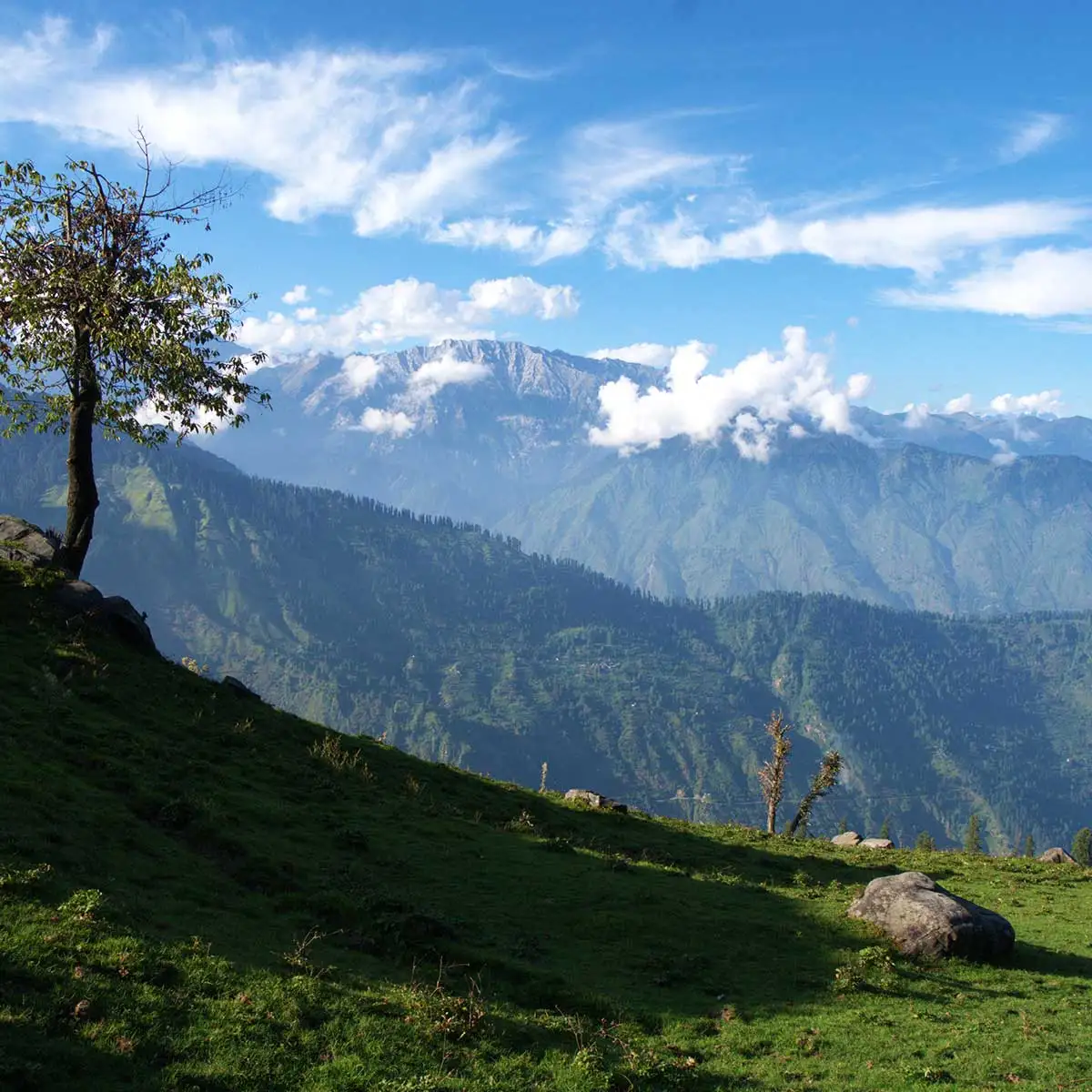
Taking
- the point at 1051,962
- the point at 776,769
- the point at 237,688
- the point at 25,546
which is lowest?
the point at 1051,962

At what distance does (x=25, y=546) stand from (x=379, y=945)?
97.3 feet

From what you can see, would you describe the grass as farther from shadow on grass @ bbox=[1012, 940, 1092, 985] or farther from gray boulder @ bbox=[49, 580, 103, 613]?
gray boulder @ bbox=[49, 580, 103, 613]

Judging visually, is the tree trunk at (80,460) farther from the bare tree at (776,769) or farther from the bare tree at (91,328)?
the bare tree at (776,769)

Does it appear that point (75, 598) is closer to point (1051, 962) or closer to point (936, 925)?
point (936, 925)

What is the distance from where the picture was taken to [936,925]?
81.4 ft

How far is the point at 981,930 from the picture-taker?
982 inches

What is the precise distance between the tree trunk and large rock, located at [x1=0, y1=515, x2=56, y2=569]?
0.66 metres

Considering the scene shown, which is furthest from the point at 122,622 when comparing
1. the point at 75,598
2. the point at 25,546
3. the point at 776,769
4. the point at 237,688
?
the point at 776,769

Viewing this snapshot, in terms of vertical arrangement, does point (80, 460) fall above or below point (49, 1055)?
above

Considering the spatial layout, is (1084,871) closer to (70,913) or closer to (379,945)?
(379,945)

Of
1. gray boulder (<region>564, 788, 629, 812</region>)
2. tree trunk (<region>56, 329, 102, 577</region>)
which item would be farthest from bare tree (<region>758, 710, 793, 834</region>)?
tree trunk (<region>56, 329, 102, 577</region>)

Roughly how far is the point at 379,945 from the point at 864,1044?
1119cm

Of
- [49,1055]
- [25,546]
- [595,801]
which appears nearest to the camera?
[49,1055]

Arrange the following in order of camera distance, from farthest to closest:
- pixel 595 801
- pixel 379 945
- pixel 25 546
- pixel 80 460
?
pixel 595 801 → pixel 25 546 → pixel 80 460 → pixel 379 945
